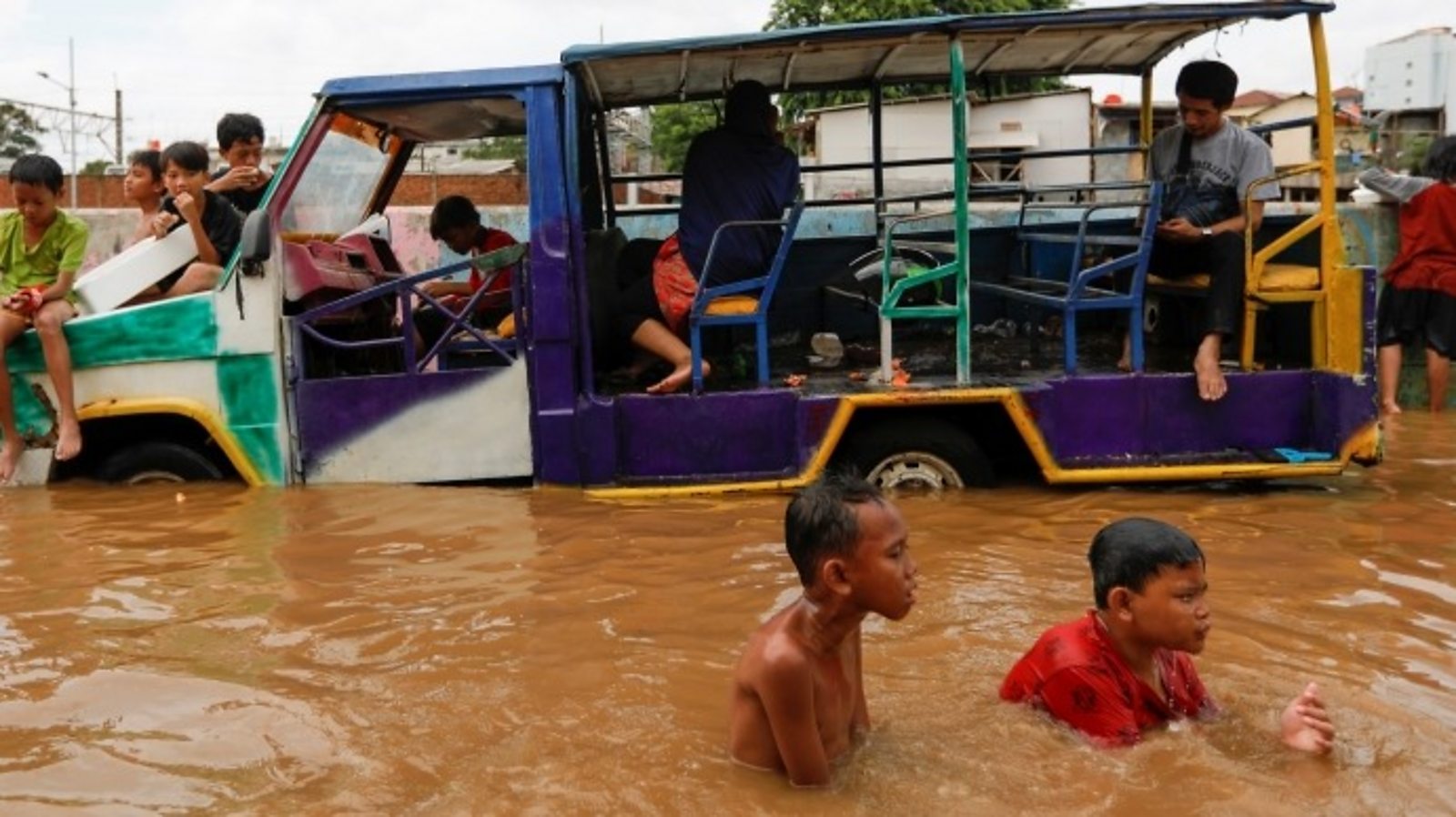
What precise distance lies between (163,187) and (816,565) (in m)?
5.13

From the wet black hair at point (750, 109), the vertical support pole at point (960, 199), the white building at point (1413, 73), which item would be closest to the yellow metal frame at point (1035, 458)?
the vertical support pole at point (960, 199)

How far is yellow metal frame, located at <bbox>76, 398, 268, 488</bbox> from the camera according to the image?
577cm

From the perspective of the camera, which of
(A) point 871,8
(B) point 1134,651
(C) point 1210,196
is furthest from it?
(A) point 871,8

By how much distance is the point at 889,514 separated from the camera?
109 inches

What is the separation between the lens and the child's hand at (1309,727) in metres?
3.06

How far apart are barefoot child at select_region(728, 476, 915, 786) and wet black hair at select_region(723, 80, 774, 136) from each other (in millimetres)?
3615

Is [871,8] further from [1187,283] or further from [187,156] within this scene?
[187,156]

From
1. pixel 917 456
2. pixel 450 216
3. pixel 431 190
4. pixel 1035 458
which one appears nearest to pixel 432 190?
pixel 431 190

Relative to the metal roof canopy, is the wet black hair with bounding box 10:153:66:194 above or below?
below

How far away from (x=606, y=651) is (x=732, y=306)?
225 cm

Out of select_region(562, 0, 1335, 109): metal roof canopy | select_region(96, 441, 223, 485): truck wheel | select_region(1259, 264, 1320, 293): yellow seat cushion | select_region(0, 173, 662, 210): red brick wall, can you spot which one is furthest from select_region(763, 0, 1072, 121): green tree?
select_region(96, 441, 223, 485): truck wheel

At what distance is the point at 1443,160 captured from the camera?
8.39 metres

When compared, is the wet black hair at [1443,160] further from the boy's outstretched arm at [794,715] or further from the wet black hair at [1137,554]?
the boy's outstretched arm at [794,715]

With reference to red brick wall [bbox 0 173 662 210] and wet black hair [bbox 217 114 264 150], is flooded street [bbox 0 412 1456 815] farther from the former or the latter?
red brick wall [bbox 0 173 662 210]
